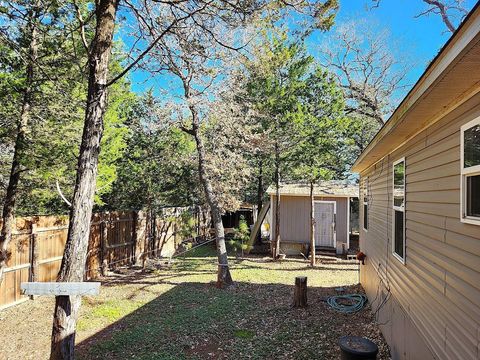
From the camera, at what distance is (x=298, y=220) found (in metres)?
15.7

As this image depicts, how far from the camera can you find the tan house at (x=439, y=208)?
253 centimetres

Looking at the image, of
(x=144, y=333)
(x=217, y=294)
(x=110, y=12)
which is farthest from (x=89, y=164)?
Answer: (x=217, y=294)

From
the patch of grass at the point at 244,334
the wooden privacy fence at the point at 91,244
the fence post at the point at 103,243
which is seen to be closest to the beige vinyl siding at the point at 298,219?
the wooden privacy fence at the point at 91,244

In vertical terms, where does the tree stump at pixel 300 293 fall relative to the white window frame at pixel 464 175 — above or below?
below

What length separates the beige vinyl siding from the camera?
1561cm

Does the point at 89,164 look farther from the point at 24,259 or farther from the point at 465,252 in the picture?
the point at 24,259

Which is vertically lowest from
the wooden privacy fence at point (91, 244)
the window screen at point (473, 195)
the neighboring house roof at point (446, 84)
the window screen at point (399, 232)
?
the wooden privacy fence at point (91, 244)

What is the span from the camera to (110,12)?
4.64 meters

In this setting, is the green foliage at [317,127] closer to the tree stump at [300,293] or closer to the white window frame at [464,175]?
the tree stump at [300,293]

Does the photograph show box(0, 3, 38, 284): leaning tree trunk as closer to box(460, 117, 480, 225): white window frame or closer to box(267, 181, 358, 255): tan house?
box(460, 117, 480, 225): white window frame

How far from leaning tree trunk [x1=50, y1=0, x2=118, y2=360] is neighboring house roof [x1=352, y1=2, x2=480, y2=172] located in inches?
142

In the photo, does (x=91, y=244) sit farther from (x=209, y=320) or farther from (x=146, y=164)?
(x=146, y=164)

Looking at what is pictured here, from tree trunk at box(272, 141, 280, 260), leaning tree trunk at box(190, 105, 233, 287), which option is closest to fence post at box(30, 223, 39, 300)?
leaning tree trunk at box(190, 105, 233, 287)

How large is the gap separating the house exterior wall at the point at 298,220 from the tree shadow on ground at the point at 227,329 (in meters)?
6.23
